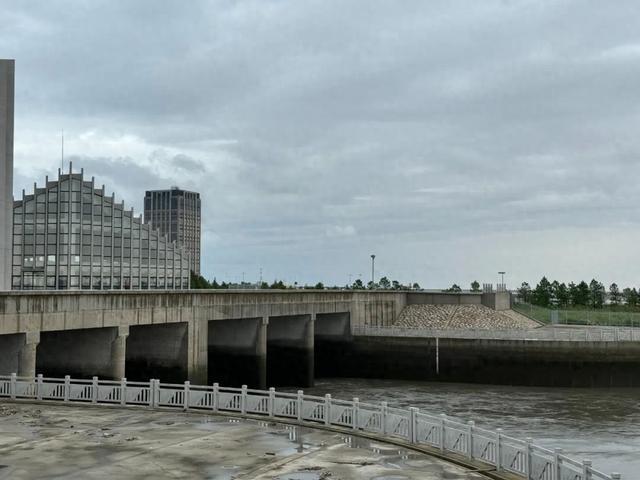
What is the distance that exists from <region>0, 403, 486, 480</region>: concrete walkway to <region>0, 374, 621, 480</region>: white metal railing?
118cm

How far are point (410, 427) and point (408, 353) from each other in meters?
54.5

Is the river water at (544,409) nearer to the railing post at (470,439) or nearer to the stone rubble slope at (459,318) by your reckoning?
the railing post at (470,439)

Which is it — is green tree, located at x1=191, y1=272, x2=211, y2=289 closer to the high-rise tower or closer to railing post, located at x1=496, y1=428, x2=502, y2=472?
the high-rise tower

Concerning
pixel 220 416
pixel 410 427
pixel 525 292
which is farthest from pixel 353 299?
pixel 525 292

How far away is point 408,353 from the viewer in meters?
81.6

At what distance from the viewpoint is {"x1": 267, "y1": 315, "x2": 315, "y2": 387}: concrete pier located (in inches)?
2965

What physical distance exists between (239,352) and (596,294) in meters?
129

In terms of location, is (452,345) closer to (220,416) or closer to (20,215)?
(220,416)

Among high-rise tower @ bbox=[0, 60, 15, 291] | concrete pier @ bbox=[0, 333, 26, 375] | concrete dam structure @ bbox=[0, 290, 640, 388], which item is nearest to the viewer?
concrete pier @ bbox=[0, 333, 26, 375]

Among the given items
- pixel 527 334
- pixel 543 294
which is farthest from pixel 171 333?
pixel 543 294

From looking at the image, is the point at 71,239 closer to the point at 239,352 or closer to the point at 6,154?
the point at 239,352

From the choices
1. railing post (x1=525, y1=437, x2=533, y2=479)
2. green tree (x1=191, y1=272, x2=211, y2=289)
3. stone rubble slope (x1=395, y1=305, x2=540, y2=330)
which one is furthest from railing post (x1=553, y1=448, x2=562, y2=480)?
green tree (x1=191, y1=272, x2=211, y2=289)

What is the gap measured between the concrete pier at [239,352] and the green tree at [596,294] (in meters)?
118

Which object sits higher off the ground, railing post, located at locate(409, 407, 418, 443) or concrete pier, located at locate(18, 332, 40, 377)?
concrete pier, located at locate(18, 332, 40, 377)
